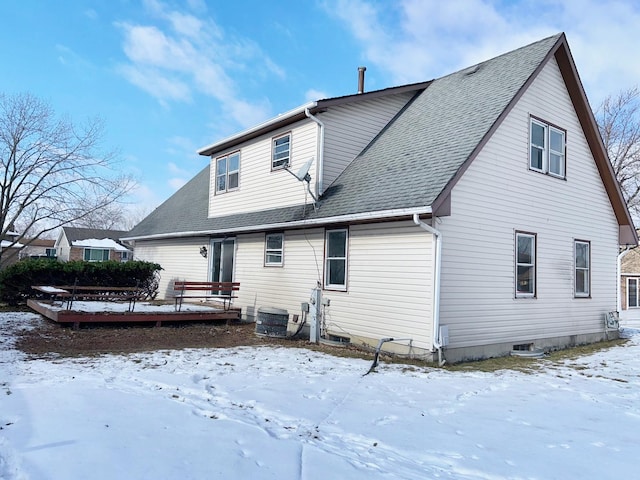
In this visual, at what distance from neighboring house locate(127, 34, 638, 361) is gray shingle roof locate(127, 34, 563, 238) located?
0.17ft

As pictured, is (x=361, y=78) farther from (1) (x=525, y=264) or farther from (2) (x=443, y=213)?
(2) (x=443, y=213)

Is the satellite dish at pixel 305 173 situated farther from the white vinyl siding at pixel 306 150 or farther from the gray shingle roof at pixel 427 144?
the gray shingle roof at pixel 427 144

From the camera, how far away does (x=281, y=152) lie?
13.9 m

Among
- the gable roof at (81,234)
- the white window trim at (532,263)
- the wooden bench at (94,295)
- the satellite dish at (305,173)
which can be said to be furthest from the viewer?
the gable roof at (81,234)

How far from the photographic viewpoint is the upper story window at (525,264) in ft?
36.1

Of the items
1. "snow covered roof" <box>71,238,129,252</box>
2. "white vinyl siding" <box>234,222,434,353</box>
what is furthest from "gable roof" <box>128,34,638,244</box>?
"snow covered roof" <box>71,238,129,252</box>

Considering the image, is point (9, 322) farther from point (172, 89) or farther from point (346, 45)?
point (346, 45)

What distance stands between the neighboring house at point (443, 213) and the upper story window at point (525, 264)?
0.04m

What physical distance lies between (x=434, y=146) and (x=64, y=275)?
12563mm

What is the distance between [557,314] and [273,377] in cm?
811

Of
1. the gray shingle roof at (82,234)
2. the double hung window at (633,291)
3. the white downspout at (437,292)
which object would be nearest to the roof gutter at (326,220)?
the white downspout at (437,292)

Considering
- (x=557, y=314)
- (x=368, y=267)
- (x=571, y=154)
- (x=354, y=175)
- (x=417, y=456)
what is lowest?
(x=417, y=456)

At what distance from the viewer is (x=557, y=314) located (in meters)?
12.0

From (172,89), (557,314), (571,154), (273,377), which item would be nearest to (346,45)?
(172,89)
